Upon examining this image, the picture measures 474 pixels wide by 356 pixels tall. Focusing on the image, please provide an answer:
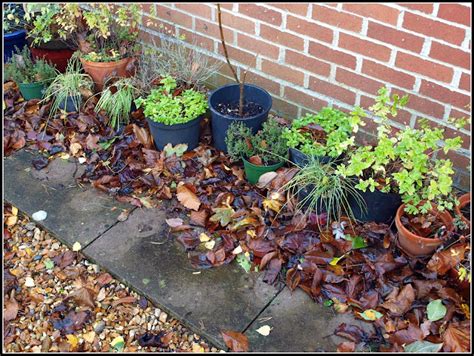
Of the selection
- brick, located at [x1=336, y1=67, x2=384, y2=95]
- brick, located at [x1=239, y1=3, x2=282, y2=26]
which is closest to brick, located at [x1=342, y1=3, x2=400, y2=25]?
brick, located at [x1=336, y1=67, x2=384, y2=95]

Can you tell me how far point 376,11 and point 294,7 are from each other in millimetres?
493

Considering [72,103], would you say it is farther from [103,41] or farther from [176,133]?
[176,133]

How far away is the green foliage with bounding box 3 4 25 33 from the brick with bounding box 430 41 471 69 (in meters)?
2.99

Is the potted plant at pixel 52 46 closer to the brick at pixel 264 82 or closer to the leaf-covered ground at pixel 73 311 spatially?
the brick at pixel 264 82

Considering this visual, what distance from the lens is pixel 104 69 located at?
145 inches

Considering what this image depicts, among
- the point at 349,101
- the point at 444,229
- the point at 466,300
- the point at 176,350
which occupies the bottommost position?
the point at 176,350

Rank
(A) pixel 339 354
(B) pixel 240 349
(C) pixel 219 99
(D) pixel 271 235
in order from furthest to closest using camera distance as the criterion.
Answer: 1. (C) pixel 219 99
2. (D) pixel 271 235
3. (B) pixel 240 349
4. (A) pixel 339 354

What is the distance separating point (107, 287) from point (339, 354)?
1.20 meters

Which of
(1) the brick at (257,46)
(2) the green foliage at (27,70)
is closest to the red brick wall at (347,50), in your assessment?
(1) the brick at (257,46)

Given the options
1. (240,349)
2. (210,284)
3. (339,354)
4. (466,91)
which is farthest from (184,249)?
(466,91)

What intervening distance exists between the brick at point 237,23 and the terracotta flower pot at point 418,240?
1.43 metres

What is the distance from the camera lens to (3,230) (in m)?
3.03

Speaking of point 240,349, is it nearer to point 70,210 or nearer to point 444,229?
point 444,229

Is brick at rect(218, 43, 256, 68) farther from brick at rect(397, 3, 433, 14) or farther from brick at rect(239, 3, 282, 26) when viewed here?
brick at rect(397, 3, 433, 14)
